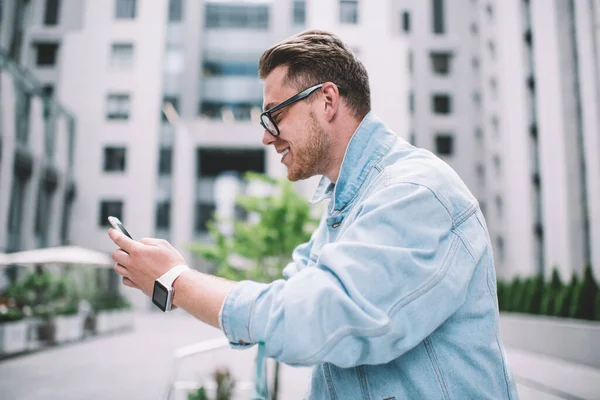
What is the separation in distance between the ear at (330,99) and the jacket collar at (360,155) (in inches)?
2.4

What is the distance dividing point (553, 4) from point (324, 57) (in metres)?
12.8

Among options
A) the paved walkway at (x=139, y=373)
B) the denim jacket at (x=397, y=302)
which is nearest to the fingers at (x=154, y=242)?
the denim jacket at (x=397, y=302)

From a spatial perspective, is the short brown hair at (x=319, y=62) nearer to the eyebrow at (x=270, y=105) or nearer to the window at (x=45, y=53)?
the eyebrow at (x=270, y=105)

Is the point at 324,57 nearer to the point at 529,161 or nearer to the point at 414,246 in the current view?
the point at 414,246

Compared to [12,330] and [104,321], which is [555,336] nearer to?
[12,330]

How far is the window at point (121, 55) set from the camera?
7.51 meters

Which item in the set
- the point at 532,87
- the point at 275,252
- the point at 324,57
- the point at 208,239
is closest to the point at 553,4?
the point at 532,87

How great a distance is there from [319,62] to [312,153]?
0.19 m

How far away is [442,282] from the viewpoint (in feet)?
2.64

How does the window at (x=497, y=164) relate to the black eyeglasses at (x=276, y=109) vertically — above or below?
above

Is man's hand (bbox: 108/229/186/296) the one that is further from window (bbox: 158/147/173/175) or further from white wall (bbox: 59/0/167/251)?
window (bbox: 158/147/173/175)

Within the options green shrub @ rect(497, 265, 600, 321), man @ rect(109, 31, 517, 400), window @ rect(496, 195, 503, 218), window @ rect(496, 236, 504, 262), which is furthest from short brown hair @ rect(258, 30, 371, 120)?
window @ rect(496, 195, 503, 218)

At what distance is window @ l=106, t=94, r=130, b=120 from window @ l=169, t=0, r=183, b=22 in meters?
Result: 1.36

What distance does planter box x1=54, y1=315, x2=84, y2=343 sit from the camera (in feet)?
37.0
